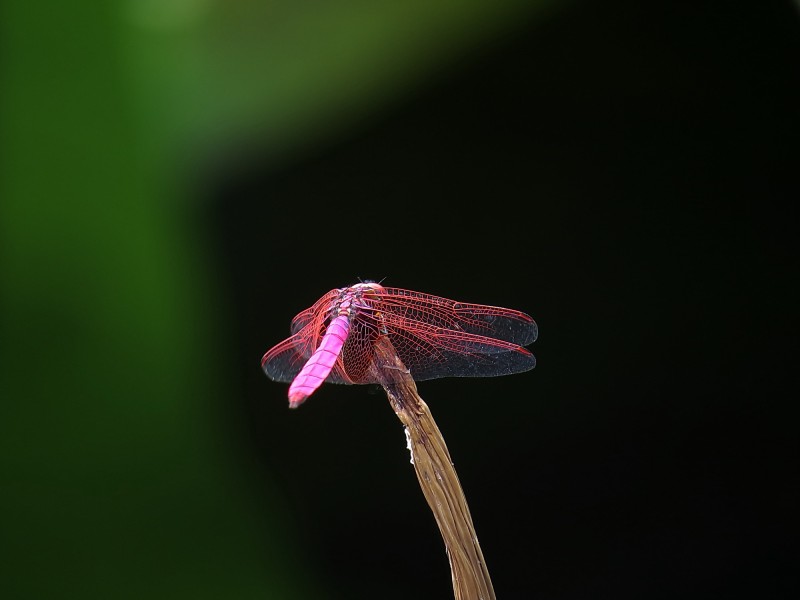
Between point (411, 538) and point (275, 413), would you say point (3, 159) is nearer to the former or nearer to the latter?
point (275, 413)

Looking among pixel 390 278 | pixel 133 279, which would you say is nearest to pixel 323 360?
pixel 390 278

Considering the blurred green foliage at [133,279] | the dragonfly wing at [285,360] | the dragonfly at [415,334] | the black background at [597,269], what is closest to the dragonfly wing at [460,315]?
the dragonfly at [415,334]

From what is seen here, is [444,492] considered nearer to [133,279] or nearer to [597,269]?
[597,269]


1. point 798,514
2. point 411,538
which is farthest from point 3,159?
point 798,514

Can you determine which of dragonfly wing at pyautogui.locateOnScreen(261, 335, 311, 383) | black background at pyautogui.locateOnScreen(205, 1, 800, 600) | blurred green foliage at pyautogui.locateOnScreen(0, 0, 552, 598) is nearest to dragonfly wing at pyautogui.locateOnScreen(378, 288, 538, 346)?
dragonfly wing at pyautogui.locateOnScreen(261, 335, 311, 383)

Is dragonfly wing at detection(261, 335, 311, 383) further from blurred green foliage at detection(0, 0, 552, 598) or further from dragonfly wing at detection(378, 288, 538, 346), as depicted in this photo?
blurred green foliage at detection(0, 0, 552, 598)

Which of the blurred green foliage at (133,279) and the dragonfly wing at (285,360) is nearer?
the dragonfly wing at (285,360)

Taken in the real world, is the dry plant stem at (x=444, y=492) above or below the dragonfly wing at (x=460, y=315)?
below

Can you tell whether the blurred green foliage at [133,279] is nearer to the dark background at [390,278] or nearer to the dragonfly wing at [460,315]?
the dark background at [390,278]
